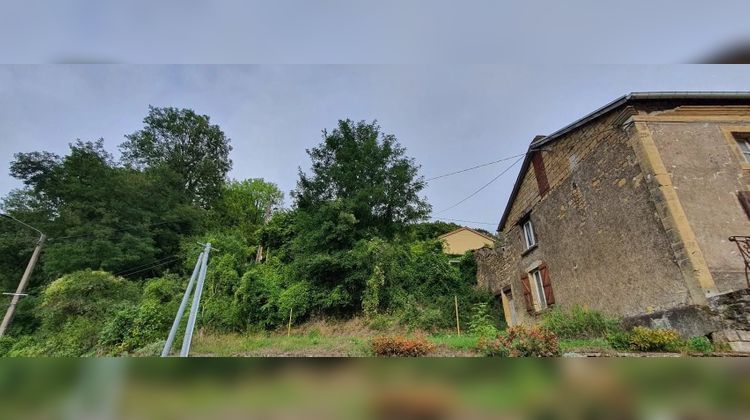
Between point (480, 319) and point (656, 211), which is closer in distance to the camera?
point (656, 211)

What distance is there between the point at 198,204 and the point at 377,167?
57.9 ft

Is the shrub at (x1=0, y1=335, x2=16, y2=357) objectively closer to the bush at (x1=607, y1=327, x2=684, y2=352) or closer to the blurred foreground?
the blurred foreground

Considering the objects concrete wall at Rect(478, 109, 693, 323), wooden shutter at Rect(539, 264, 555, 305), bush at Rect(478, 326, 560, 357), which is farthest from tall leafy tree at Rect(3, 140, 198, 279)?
concrete wall at Rect(478, 109, 693, 323)

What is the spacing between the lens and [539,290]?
10.8 m

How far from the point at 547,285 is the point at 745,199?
5026 millimetres

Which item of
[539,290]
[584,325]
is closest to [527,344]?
[584,325]

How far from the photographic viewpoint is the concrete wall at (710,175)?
575 cm

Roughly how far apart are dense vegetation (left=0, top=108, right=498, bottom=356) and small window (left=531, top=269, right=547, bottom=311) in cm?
379

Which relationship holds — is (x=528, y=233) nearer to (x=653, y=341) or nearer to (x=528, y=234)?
(x=528, y=234)

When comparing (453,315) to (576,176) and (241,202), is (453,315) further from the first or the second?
(241,202)

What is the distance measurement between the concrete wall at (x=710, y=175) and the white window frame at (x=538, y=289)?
4.91 metres

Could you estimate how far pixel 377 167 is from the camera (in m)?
17.2

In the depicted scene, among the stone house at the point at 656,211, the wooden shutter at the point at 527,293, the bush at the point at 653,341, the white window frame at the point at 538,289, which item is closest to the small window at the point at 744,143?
Answer: the stone house at the point at 656,211

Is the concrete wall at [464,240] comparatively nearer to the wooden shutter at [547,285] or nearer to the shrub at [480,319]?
the shrub at [480,319]
